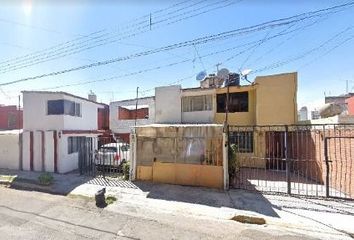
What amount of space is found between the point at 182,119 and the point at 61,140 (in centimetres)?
895

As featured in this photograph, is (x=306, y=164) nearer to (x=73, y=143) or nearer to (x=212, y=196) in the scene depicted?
(x=212, y=196)

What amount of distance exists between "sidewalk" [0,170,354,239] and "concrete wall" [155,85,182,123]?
8895 millimetres

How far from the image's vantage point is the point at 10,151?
14.3 metres

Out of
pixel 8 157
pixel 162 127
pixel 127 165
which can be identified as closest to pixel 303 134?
pixel 162 127

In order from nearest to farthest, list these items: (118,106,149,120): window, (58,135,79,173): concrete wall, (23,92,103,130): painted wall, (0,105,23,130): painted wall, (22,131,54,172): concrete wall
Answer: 1. (58,135,79,173): concrete wall
2. (22,131,54,172): concrete wall
3. (23,92,103,130): painted wall
4. (118,106,149,120): window
5. (0,105,23,130): painted wall

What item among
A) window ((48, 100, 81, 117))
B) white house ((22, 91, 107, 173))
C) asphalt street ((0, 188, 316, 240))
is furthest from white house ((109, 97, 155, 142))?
asphalt street ((0, 188, 316, 240))

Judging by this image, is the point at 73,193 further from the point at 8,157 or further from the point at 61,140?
the point at 8,157

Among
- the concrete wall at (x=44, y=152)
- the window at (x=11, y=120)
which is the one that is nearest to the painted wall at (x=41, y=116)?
the concrete wall at (x=44, y=152)

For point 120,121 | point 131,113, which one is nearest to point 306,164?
point 120,121

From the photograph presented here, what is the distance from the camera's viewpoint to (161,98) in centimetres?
1966

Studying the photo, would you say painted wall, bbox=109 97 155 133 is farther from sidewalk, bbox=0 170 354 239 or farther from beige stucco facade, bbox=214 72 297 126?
sidewalk, bbox=0 170 354 239

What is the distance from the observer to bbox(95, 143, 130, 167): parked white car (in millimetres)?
12695

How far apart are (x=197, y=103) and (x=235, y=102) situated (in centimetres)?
281

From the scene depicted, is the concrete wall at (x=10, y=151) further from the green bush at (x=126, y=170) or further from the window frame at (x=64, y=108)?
the green bush at (x=126, y=170)
